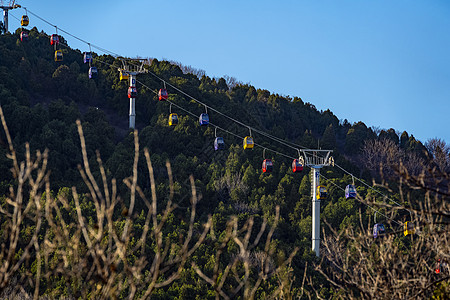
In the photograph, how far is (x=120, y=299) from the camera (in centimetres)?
3234

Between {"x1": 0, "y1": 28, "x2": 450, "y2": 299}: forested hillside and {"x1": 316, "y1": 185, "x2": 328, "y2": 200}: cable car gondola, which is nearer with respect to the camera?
{"x1": 0, "y1": 28, "x2": 450, "y2": 299}: forested hillside

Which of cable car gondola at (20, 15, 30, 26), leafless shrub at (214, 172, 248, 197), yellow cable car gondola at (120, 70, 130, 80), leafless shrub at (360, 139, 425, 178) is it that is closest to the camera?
leafless shrub at (214, 172, 248, 197)

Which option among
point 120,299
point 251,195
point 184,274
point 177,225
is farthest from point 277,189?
point 120,299

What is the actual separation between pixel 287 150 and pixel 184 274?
21171mm

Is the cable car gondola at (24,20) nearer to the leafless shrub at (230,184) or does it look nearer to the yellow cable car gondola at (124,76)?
the yellow cable car gondola at (124,76)

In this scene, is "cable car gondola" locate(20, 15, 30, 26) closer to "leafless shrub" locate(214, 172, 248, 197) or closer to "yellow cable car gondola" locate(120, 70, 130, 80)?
"yellow cable car gondola" locate(120, 70, 130, 80)

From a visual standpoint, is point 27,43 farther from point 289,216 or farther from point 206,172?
point 289,216

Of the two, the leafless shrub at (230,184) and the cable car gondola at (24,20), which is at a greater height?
the cable car gondola at (24,20)

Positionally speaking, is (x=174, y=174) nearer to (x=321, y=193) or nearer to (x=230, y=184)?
(x=230, y=184)

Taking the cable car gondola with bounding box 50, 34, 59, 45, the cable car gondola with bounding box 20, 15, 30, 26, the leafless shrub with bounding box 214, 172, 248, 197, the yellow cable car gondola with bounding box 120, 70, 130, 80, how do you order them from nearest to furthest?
the leafless shrub with bounding box 214, 172, 248, 197
the yellow cable car gondola with bounding box 120, 70, 130, 80
the cable car gondola with bounding box 50, 34, 59, 45
the cable car gondola with bounding box 20, 15, 30, 26

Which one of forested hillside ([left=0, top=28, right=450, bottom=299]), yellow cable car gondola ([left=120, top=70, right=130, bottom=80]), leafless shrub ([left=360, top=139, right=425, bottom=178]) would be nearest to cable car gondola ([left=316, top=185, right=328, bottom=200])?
forested hillside ([left=0, top=28, right=450, bottom=299])

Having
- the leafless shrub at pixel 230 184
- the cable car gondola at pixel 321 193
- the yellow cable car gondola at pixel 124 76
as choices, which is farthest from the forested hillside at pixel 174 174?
the yellow cable car gondola at pixel 124 76

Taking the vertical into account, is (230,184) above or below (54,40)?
below

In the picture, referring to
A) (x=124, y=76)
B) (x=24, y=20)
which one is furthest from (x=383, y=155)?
(x=24, y=20)
